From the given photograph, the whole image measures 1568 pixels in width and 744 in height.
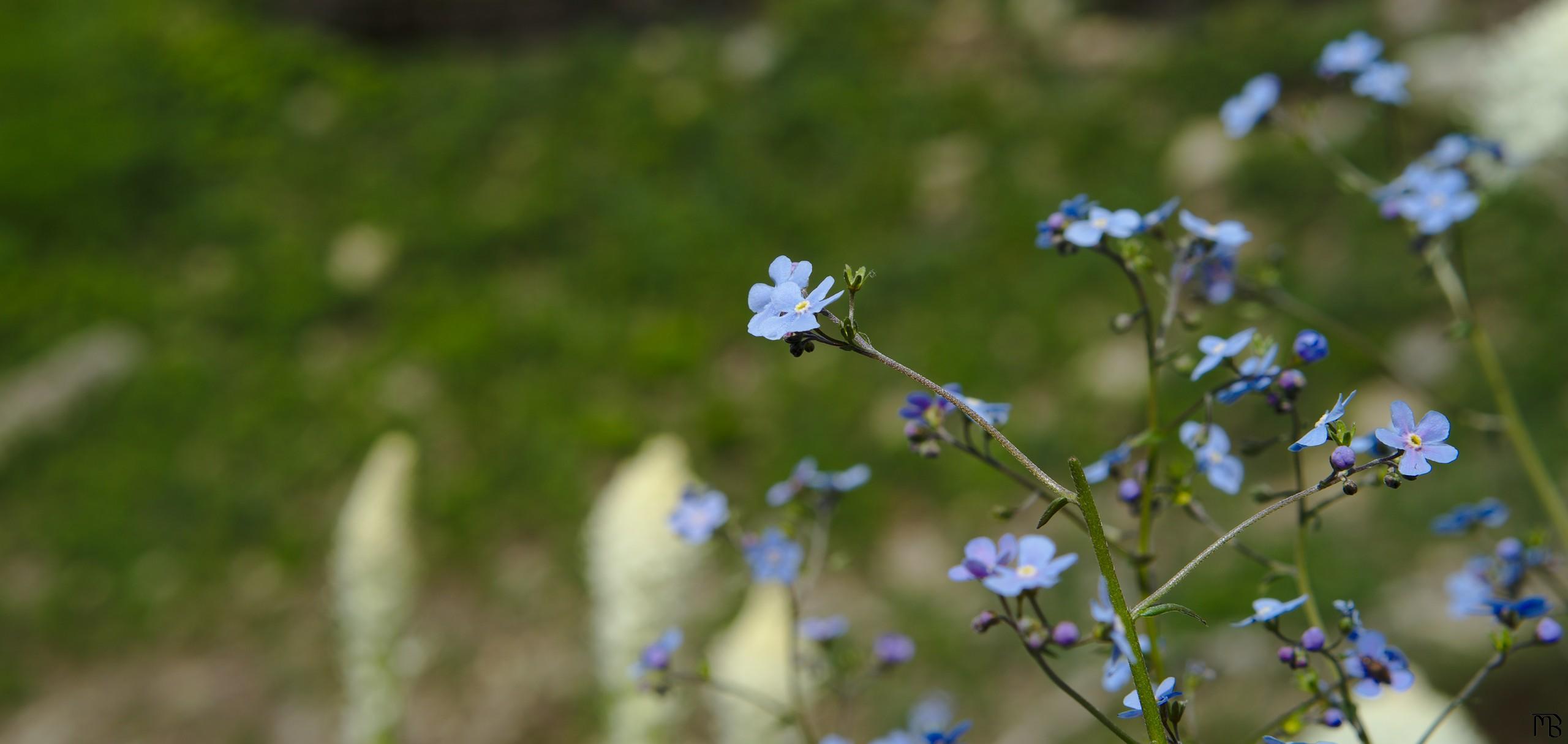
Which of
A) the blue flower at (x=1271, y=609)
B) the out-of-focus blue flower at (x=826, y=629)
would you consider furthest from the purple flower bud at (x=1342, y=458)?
the out-of-focus blue flower at (x=826, y=629)

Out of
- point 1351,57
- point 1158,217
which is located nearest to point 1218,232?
point 1158,217

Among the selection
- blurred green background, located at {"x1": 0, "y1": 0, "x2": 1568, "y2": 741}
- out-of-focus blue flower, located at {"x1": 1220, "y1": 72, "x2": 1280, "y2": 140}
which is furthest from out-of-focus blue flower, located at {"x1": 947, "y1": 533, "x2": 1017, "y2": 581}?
blurred green background, located at {"x1": 0, "y1": 0, "x2": 1568, "y2": 741}

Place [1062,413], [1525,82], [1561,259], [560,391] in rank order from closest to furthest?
1. [1525,82]
2. [1561,259]
3. [1062,413]
4. [560,391]

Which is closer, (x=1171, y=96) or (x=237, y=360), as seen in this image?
(x=1171, y=96)

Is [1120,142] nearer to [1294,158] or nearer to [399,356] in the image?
[1294,158]

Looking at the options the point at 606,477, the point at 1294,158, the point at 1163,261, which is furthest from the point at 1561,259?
the point at 606,477

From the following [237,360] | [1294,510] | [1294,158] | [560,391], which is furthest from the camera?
[237,360]
